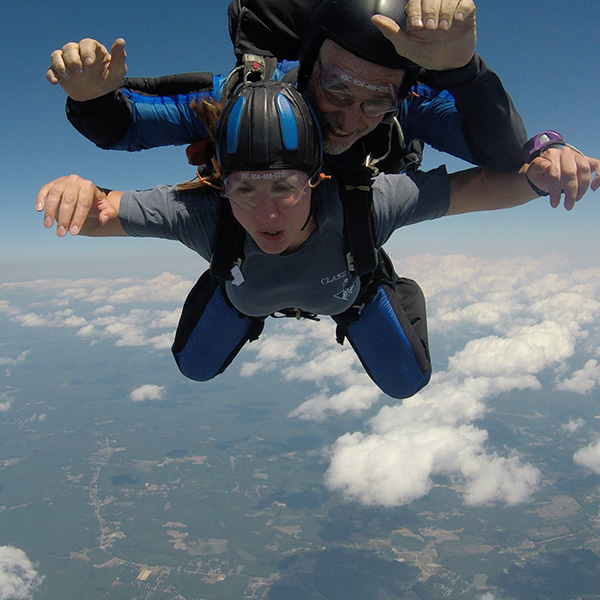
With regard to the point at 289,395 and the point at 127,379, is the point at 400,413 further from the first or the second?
the point at 127,379

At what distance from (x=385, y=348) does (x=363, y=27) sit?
7.08 feet

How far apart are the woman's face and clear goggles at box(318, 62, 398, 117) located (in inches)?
15.2

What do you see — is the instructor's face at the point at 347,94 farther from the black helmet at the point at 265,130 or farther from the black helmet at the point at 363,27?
the black helmet at the point at 265,130

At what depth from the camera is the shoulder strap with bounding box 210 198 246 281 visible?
2156 mm

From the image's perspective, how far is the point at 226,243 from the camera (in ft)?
7.23

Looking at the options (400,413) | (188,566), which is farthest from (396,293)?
(400,413)

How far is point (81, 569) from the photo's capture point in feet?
230

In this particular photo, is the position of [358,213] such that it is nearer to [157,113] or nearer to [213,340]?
[157,113]

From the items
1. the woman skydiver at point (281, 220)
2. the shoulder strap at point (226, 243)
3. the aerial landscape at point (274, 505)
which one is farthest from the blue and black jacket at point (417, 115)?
the aerial landscape at point (274, 505)

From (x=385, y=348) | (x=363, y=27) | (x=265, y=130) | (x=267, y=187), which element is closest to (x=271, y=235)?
(x=267, y=187)

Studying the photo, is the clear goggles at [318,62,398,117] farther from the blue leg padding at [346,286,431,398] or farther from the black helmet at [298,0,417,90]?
the blue leg padding at [346,286,431,398]

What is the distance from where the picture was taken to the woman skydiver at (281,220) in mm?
1768

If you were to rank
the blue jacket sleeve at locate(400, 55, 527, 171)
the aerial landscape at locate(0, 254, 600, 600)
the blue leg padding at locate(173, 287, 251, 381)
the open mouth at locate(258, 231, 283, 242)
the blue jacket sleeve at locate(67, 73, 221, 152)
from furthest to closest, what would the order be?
1. the aerial landscape at locate(0, 254, 600, 600)
2. the blue leg padding at locate(173, 287, 251, 381)
3. the blue jacket sleeve at locate(67, 73, 221, 152)
4. the open mouth at locate(258, 231, 283, 242)
5. the blue jacket sleeve at locate(400, 55, 527, 171)

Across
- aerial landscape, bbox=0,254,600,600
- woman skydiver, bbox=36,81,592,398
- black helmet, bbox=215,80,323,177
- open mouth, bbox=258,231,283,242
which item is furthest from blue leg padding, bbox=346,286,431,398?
aerial landscape, bbox=0,254,600,600
